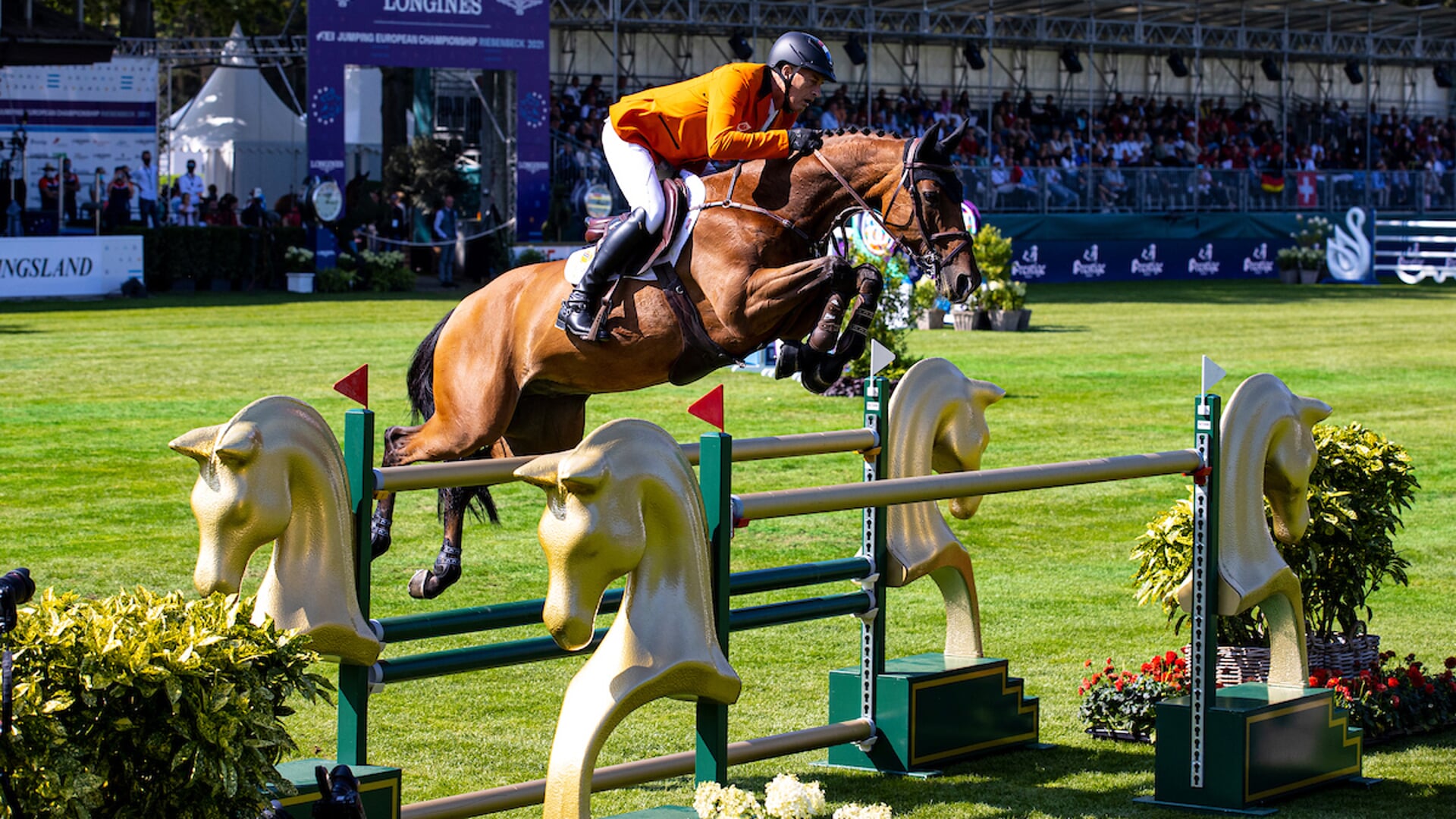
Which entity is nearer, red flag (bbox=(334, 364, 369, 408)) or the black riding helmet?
red flag (bbox=(334, 364, 369, 408))

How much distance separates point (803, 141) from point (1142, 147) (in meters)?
34.0

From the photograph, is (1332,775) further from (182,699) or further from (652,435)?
(182,699)

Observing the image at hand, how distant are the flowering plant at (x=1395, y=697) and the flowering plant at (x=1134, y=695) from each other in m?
0.50

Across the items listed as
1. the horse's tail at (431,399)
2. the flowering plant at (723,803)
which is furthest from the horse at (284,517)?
the horse's tail at (431,399)

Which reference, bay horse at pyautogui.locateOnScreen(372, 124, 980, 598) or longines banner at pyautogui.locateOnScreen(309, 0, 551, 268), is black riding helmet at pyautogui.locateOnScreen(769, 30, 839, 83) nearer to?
bay horse at pyautogui.locateOnScreen(372, 124, 980, 598)

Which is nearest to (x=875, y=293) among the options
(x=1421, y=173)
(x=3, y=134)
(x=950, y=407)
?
(x=950, y=407)

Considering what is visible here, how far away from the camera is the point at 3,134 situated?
29266mm

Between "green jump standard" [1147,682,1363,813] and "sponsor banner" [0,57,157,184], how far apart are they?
27.3 m

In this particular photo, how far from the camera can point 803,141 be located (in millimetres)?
6926

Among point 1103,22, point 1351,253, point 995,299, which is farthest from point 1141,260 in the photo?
point 995,299

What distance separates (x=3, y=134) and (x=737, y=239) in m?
25.5

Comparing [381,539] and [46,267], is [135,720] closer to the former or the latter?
[381,539]

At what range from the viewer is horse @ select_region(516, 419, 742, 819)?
3506 mm

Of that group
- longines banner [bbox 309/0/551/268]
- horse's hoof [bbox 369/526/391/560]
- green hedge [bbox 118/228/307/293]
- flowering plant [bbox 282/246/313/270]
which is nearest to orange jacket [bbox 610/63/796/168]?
horse's hoof [bbox 369/526/391/560]
